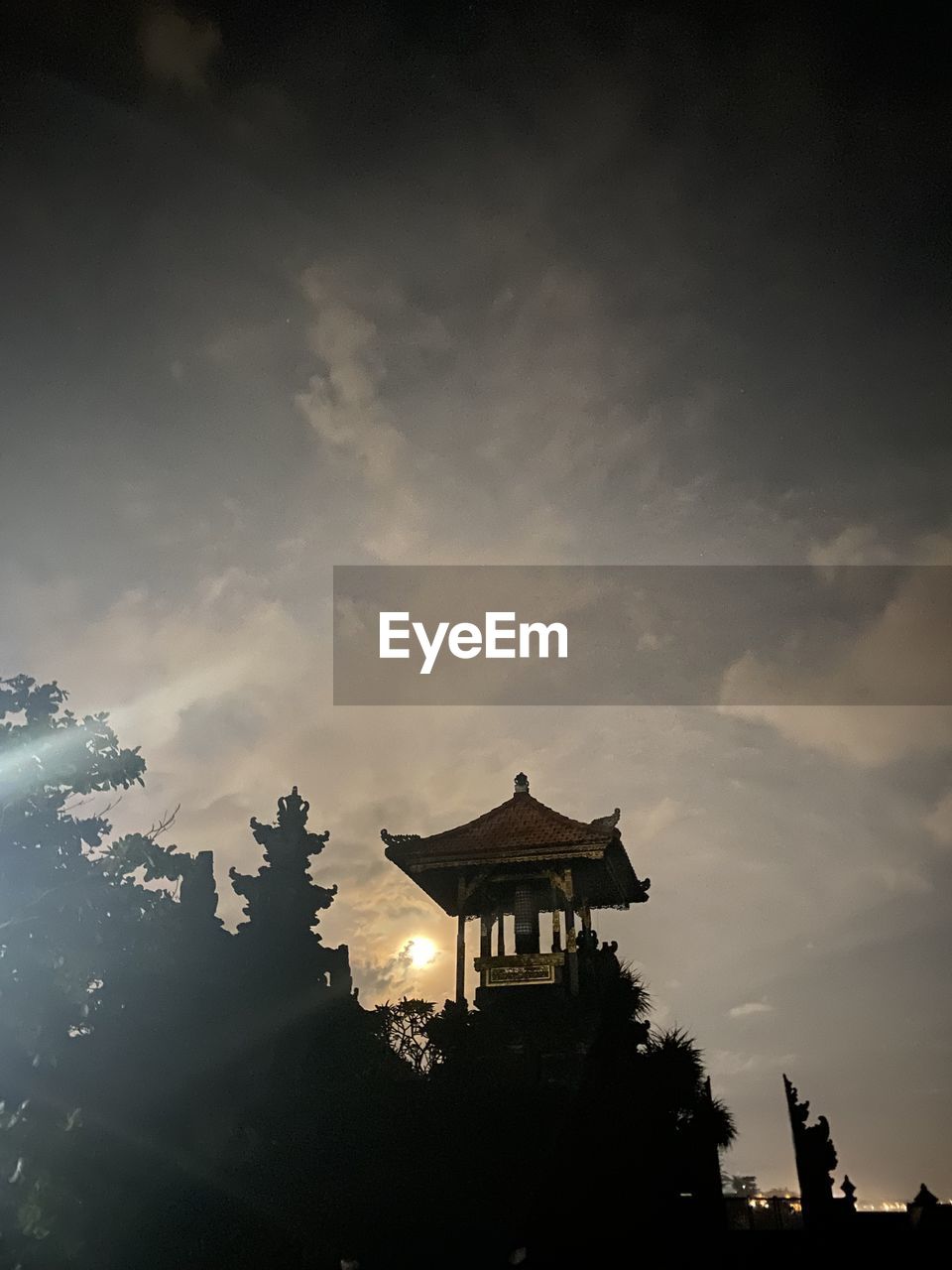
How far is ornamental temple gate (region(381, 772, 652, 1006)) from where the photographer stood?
21469mm

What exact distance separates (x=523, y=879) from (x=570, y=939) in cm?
213

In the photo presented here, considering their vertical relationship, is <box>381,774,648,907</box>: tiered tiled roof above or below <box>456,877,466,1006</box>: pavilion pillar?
above

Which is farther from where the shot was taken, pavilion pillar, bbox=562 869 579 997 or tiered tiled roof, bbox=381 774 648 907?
tiered tiled roof, bbox=381 774 648 907

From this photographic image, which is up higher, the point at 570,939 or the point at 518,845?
the point at 518,845

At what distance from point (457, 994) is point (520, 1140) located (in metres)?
5.23

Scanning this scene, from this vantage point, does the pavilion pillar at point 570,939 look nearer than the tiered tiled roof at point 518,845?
Yes

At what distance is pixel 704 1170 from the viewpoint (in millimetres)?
16641

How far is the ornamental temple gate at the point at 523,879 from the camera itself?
21469 millimetres

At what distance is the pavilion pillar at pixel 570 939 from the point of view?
2111cm

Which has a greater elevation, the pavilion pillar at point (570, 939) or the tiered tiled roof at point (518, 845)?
the tiered tiled roof at point (518, 845)

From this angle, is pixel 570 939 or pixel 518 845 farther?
pixel 518 845

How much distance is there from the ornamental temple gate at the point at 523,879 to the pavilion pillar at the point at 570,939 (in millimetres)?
25

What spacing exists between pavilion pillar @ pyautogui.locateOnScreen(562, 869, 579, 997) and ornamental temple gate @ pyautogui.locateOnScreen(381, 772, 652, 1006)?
0.02 meters

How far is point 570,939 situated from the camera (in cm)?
2158
